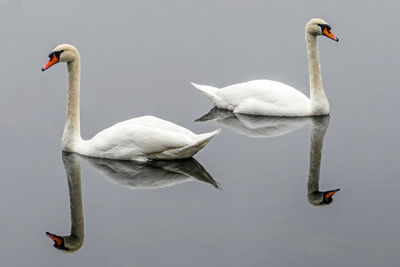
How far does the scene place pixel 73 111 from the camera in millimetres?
15383

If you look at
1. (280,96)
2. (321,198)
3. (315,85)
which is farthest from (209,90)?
(321,198)

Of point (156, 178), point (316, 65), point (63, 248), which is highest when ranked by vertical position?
point (316, 65)

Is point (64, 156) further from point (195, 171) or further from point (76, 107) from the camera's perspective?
point (195, 171)

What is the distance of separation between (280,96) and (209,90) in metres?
1.41

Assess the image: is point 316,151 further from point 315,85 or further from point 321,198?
point 315,85

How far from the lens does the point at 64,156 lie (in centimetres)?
1522

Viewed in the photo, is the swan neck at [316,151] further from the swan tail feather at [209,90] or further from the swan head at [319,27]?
the swan tail feather at [209,90]

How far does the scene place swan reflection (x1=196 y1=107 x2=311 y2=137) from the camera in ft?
53.5

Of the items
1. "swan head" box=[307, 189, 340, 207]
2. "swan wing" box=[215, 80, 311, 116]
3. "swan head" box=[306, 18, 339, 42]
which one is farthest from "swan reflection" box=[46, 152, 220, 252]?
"swan head" box=[306, 18, 339, 42]

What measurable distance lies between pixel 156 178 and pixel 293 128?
3.17m

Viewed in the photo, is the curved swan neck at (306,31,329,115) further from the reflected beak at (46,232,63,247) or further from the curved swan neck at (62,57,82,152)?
the reflected beak at (46,232,63,247)

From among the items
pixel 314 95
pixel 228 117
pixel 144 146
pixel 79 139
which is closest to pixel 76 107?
pixel 79 139

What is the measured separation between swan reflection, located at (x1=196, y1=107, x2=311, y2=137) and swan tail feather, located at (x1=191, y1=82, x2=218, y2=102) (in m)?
0.30

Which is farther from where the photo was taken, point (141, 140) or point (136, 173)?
point (141, 140)
